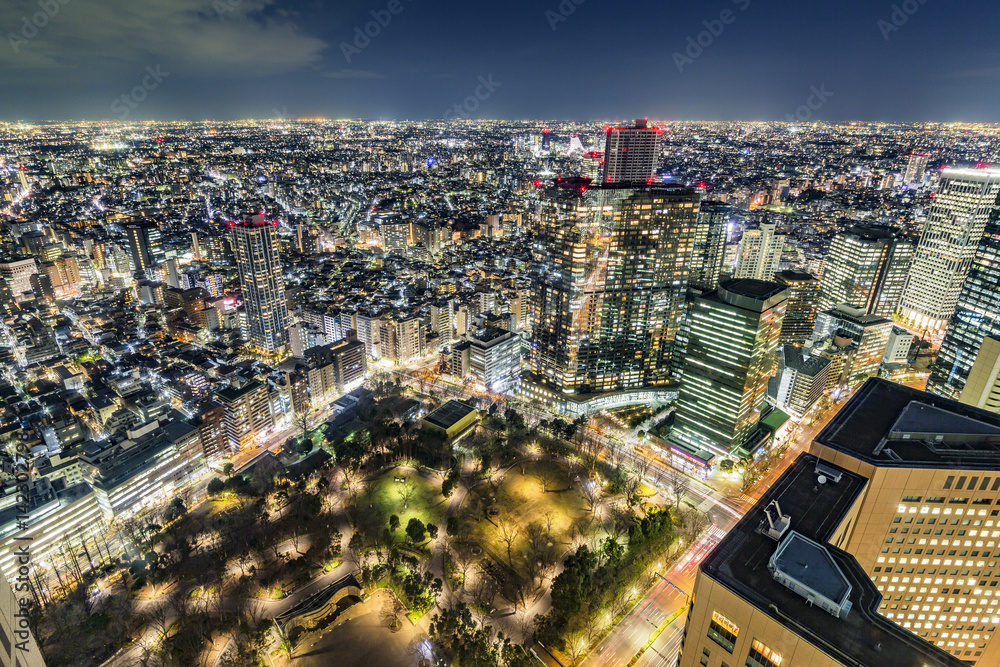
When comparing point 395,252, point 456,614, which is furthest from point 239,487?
point 395,252

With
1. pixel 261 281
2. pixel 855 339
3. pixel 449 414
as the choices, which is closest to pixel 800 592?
pixel 449 414

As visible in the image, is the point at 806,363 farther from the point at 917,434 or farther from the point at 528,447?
the point at 917,434

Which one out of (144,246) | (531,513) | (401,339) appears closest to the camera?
(531,513)

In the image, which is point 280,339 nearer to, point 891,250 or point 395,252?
point 395,252

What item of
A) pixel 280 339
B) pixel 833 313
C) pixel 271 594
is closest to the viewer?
pixel 271 594

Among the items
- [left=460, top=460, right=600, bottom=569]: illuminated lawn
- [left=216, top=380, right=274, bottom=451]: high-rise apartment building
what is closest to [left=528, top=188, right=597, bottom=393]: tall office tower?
[left=460, top=460, right=600, bottom=569]: illuminated lawn
